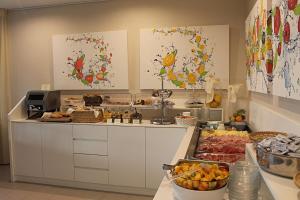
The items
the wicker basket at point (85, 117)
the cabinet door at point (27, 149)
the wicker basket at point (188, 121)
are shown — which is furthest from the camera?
the cabinet door at point (27, 149)

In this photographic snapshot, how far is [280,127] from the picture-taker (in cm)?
165

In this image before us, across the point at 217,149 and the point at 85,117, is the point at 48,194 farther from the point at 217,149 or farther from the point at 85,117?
the point at 217,149

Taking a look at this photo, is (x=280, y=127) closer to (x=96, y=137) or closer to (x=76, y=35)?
(x=96, y=137)

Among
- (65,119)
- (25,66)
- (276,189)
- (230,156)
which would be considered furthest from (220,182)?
(25,66)

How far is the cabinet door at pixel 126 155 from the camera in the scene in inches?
120

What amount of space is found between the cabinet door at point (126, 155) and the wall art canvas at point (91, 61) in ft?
2.57

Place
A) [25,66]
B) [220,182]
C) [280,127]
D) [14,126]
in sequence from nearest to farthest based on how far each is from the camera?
[220,182]
[280,127]
[14,126]
[25,66]

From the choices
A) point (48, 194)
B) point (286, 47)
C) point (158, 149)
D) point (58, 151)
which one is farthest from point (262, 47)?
point (48, 194)

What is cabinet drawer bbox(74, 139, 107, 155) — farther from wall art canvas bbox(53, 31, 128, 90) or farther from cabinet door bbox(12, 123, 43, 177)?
wall art canvas bbox(53, 31, 128, 90)

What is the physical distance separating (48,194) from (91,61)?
1865mm

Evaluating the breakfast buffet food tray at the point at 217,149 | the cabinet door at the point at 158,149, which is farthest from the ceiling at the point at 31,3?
the breakfast buffet food tray at the point at 217,149

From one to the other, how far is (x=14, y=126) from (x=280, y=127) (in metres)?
3.29

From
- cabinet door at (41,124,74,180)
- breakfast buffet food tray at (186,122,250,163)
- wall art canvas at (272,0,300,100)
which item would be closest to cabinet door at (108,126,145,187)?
cabinet door at (41,124,74,180)

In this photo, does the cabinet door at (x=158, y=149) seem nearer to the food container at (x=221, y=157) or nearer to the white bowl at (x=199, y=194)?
the food container at (x=221, y=157)
